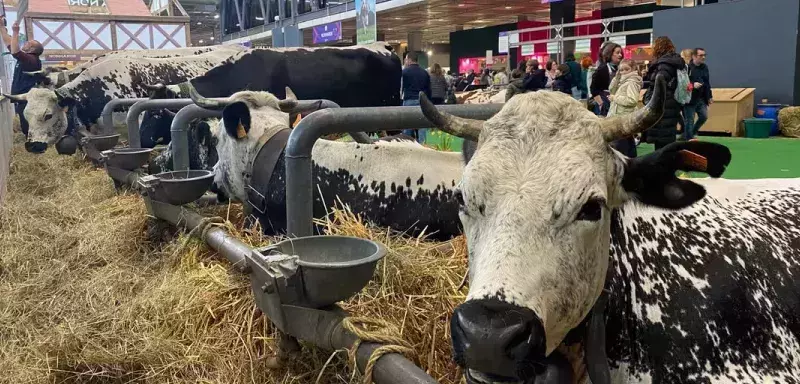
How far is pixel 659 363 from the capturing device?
1894 mm

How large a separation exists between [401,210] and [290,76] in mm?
7371

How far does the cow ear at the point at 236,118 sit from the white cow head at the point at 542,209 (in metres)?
2.56

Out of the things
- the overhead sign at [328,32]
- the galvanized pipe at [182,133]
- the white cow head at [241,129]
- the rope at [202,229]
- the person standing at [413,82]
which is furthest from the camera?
the overhead sign at [328,32]

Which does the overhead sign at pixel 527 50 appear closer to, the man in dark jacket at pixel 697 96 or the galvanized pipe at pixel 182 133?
the man in dark jacket at pixel 697 96

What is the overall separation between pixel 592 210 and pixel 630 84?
588 centimetres

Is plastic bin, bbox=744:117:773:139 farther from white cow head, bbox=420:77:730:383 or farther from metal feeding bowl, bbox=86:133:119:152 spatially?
white cow head, bbox=420:77:730:383

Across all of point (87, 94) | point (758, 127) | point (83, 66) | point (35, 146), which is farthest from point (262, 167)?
point (758, 127)

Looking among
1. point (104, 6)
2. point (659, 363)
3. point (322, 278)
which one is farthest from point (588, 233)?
point (104, 6)

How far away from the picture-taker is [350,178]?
3904 millimetres

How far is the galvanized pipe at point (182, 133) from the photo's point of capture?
189 inches

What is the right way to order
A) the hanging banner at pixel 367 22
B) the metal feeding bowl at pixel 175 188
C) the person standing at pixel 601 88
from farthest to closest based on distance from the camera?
the hanging banner at pixel 367 22, the person standing at pixel 601 88, the metal feeding bowl at pixel 175 188

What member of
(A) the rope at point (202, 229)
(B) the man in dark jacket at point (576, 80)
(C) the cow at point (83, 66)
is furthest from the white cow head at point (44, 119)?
(B) the man in dark jacket at point (576, 80)

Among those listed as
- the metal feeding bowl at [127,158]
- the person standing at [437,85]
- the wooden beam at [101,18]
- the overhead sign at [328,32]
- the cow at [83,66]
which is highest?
the overhead sign at [328,32]

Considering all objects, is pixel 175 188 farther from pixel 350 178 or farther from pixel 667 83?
pixel 667 83
